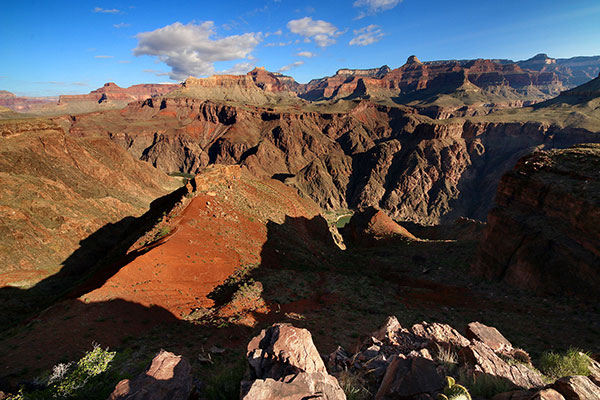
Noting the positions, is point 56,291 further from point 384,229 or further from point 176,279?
point 384,229

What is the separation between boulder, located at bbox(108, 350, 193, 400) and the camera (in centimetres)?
649

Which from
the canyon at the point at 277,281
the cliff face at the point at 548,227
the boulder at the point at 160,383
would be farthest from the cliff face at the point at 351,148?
the boulder at the point at 160,383

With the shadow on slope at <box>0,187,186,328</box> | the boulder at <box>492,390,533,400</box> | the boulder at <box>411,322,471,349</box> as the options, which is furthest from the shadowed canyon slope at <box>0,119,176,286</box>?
the boulder at <box>492,390,533,400</box>

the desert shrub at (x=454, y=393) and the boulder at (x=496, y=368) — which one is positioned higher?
the desert shrub at (x=454, y=393)

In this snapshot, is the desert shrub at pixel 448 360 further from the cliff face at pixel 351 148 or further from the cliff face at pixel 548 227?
the cliff face at pixel 351 148

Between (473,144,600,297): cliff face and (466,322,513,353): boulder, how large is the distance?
1749 centimetres

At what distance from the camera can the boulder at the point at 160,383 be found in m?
6.49

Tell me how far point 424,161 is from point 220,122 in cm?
13073

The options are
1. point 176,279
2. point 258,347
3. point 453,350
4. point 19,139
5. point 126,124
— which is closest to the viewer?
point 258,347

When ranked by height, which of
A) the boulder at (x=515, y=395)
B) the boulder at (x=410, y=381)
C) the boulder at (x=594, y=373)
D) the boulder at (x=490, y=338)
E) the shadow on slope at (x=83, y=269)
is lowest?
the shadow on slope at (x=83, y=269)

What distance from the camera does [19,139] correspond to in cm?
5912

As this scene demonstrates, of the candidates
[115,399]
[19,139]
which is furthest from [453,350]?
[19,139]

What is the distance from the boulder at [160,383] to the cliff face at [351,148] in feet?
389

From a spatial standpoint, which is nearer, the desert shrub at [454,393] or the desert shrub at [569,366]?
the desert shrub at [454,393]
